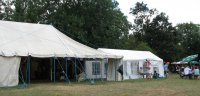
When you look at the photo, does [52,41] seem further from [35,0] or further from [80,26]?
[35,0]

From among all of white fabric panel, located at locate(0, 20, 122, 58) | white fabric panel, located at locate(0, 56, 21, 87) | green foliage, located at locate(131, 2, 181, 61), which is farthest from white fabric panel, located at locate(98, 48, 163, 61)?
green foliage, located at locate(131, 2, 181, 61)

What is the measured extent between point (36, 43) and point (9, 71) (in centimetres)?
299

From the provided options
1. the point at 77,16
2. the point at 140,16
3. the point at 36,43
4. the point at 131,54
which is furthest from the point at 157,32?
the point at 36,43

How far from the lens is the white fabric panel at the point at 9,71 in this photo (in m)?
20.0

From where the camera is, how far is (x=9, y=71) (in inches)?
800

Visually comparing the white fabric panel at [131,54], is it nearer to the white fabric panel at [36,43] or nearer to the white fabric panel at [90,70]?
the white fabric panel at [90,70]

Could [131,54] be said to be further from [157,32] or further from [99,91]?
[157,32]

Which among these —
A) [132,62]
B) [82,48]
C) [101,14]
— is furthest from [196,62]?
[82,48]

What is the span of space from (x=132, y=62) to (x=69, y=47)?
7.18m

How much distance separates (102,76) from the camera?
27.4m

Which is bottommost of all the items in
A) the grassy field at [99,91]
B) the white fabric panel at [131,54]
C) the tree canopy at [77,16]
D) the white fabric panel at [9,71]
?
the grassy field at [99,91]

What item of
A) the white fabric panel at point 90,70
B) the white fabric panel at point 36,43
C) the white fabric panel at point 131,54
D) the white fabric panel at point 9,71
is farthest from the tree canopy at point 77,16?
the white fabric panel at point 9,71

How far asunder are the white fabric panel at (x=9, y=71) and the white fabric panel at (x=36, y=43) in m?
0.31

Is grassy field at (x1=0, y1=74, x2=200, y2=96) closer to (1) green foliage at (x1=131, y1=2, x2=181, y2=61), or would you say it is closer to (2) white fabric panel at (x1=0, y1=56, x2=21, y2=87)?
(2) white fabric panel at (x1=0, y1=56, x2=21, y2=87)
